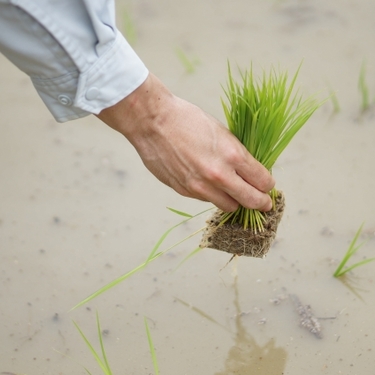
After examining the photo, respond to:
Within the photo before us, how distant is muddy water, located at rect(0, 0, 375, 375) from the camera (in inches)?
74.7

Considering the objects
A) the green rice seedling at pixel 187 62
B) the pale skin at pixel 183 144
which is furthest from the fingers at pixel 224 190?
the green rice seedling at pixel 187 62

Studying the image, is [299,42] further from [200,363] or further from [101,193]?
[200,363]

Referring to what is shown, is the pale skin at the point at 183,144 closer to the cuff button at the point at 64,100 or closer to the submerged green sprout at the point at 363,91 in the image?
the cuff button at the point at 64,100

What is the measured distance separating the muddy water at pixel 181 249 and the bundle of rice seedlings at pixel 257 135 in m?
0.20

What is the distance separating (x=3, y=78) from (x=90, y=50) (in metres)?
1.84

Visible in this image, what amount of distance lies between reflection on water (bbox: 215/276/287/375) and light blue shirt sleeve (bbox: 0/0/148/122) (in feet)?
3.17

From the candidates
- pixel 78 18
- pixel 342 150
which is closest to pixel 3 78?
pixel 342 150

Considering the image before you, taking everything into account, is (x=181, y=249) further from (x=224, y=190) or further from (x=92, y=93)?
(x=92, y=93)

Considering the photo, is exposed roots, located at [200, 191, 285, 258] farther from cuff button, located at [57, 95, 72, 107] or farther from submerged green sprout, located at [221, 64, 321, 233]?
cuff button, located at [57, 95, 72, 107]

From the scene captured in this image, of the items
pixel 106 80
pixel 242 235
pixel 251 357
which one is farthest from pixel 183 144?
pixel 251 357

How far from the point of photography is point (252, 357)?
1.88m

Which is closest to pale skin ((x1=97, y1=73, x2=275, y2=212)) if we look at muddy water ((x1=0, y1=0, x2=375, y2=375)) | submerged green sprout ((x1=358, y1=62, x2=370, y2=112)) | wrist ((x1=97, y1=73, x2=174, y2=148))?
wrist ((x1=97, y1=73, x2=174, y2=148))

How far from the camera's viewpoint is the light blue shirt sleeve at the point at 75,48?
122cm

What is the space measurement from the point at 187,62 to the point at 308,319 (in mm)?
1416
